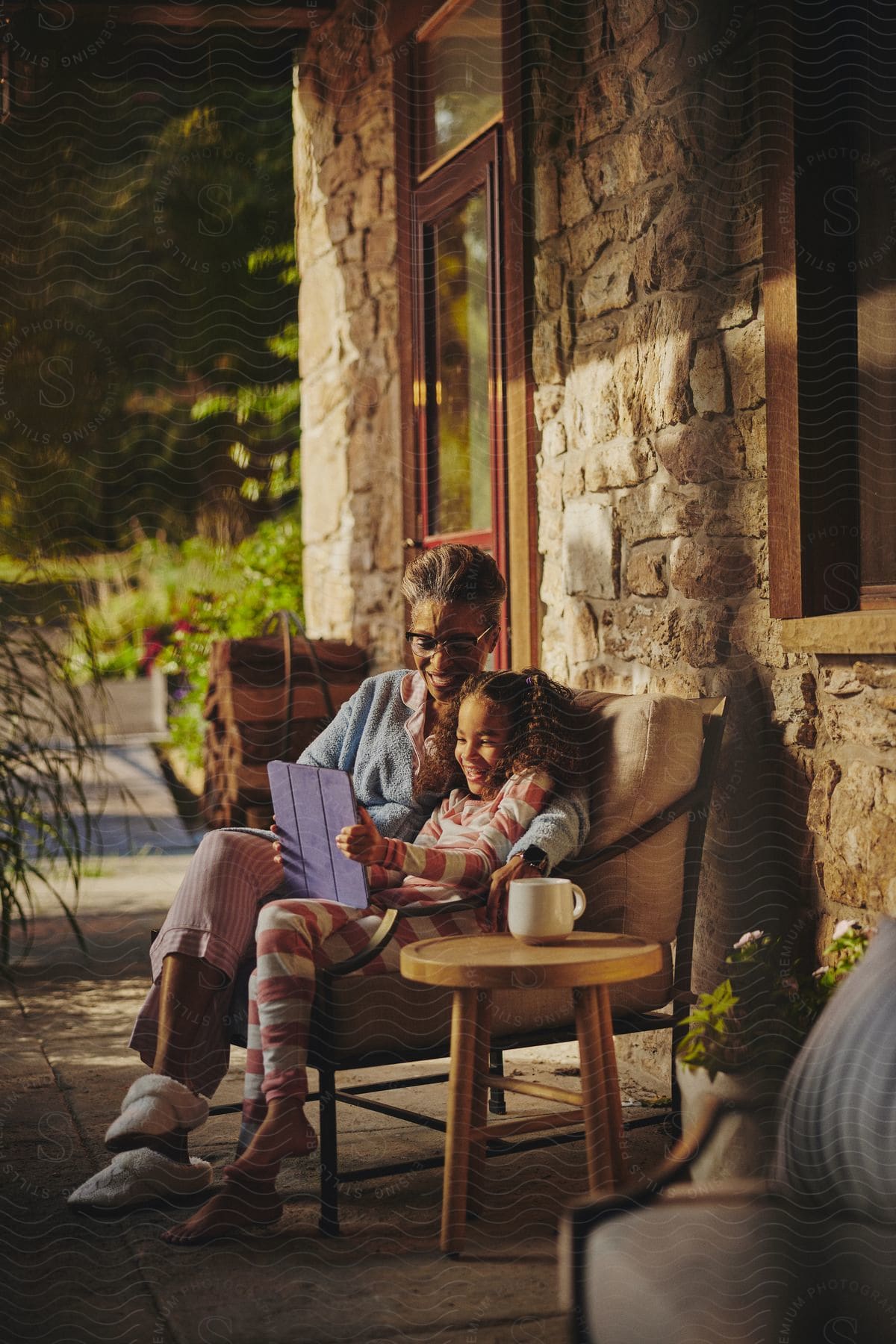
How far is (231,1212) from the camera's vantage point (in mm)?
2391

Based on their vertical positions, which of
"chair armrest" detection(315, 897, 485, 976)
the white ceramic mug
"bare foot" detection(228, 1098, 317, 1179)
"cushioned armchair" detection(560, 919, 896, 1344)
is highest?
the white ceramic mug

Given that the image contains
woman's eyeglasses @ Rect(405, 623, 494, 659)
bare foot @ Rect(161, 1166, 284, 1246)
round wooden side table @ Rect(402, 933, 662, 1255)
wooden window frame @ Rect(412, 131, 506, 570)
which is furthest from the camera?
wooden window frame @ Rect(412, 131, 506, 570)

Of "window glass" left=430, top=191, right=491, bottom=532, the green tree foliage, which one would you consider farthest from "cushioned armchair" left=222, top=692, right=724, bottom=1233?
the green tree foliage

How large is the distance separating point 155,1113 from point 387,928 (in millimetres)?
525

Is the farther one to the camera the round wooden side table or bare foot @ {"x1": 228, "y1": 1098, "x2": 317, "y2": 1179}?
bare foot @ {"x1": 228, "y1": 1098, "x2": 317, "y2": 1179}

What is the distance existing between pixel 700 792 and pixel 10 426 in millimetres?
7242

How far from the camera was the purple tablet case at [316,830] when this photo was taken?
2574 mm

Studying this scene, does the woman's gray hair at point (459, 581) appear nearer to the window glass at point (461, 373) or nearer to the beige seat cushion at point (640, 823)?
the beige seat cushion at point (640, 823)

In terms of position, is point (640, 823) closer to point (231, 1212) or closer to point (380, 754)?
point (380, 754)

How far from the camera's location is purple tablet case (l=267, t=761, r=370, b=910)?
2.57 m

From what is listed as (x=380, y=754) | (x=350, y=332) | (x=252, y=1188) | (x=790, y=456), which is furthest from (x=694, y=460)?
(x=350, y=332)

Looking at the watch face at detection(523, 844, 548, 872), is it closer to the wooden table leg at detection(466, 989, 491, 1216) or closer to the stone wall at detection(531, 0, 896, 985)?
the wooden table leg at detection(466, 989, 491, 1216)

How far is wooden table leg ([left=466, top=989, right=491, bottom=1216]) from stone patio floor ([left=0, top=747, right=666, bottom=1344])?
0.10 meters

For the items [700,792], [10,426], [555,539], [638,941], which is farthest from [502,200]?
[10,426]
